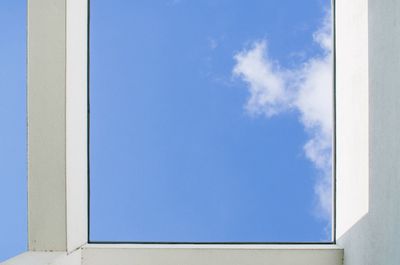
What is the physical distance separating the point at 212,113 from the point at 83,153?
127 cm

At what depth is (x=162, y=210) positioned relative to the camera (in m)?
4.53

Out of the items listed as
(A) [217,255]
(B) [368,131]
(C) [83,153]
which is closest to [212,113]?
(C) [83,153]

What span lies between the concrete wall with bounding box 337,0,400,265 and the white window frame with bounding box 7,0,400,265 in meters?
0.01

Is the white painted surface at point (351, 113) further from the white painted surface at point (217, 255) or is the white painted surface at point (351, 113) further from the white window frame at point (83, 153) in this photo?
the white painted surface at point (217, 255)

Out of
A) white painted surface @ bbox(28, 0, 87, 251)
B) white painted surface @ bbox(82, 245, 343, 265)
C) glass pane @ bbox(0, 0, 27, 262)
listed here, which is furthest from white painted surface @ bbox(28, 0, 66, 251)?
white painted surface @ bbox(82, 245, 343, 265)

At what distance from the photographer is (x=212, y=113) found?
470 centimetres

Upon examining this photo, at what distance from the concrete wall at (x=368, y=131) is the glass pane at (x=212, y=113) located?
509mm

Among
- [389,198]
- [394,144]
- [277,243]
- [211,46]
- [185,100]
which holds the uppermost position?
[211,46]

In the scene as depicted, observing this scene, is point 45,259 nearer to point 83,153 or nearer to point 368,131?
point 83,153

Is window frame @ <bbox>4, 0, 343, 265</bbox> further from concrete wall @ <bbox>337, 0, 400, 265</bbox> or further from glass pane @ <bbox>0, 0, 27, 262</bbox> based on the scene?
concrete wall @ <bbox>337, 0, 400, 265</bbox>

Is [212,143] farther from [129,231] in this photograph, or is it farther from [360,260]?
[360,260]

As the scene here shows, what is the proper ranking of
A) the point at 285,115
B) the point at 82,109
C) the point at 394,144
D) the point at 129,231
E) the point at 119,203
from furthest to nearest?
the point at 285,115 < the point at 119,203 < the point at 129,231 < the point at 82,109 < the point at 394,144

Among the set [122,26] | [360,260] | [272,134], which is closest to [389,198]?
[360,260]

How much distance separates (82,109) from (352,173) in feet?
6.19
